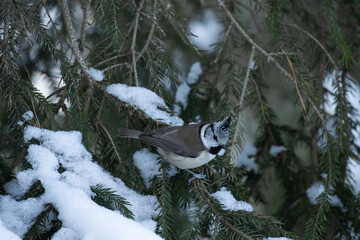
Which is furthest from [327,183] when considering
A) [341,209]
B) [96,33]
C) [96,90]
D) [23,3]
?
[96,33]

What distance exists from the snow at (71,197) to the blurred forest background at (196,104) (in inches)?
2.8

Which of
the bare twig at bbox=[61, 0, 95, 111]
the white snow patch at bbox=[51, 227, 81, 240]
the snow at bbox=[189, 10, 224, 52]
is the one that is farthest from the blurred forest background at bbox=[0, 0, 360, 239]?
the snow at bbox=[189, 10, 224, 52]

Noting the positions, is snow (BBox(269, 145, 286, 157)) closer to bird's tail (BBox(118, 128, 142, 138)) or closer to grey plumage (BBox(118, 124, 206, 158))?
grey plumage (BBox(118, 124, 206, 158))

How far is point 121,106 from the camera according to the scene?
208 centimetres

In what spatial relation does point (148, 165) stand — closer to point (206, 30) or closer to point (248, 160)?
point (248, 160)

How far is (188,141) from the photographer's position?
235 centimetres

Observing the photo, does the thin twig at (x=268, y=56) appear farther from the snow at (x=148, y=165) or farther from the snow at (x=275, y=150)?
the snow at (x=148, y=165)

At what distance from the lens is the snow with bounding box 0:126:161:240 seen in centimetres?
Result: 131

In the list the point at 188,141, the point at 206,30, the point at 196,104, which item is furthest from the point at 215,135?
the point at 206,30

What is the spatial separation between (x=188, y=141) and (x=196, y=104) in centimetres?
50

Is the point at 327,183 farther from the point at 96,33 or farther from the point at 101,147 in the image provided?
the point at 96,33

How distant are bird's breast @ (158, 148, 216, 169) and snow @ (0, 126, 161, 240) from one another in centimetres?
37

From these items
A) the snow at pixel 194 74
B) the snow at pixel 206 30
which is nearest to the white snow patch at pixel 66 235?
the snow at pixel 194 74

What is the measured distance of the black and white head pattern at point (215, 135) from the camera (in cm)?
217
